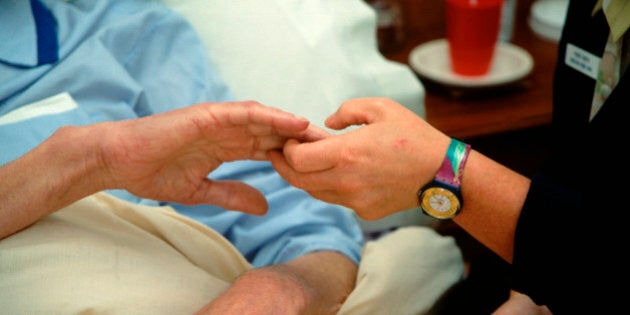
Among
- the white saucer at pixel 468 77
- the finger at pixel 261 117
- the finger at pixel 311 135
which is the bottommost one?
the white saucer at pixel 468 77

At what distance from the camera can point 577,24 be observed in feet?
3.38

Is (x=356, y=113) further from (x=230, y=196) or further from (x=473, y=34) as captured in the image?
(x=473, y=34)

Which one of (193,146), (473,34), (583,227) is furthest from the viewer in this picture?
(473,34)

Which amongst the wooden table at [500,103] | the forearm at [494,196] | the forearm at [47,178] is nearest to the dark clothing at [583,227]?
the forearm at [494,196]

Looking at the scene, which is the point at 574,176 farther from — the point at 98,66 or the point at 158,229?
the point at 98,66

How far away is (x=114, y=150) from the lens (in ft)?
2.64

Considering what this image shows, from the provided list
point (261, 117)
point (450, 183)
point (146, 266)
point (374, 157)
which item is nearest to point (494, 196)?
point (450, 183)

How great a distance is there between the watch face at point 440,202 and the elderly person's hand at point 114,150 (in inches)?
6.9

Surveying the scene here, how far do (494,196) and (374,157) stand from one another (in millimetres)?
177

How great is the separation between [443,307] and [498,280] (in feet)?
0.42

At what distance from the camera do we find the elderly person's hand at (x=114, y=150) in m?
0.79

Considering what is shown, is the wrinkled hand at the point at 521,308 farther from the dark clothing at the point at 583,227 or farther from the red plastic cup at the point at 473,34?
the red plastic cup at the point at 473,34

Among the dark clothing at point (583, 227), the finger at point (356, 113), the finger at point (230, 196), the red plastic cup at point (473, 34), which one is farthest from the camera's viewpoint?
the red plastic cup at point (473, 34)

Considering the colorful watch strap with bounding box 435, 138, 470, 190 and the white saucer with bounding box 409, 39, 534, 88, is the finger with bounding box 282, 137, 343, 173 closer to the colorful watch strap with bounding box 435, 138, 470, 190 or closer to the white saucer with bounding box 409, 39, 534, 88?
the colorful watch strap with bounding box 435, 138, 470, 190
